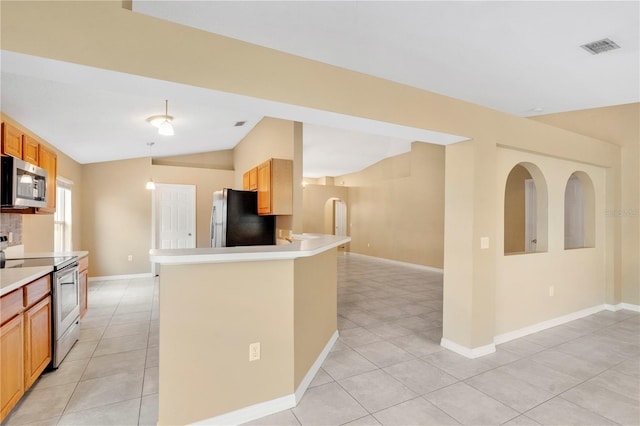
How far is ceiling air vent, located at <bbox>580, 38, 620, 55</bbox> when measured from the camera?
9.25 feet

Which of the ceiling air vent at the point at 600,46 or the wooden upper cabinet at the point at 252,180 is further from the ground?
the ceiling air vent at the point at 600,46

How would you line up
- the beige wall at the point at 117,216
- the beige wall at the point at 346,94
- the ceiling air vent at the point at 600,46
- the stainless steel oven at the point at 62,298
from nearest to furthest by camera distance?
the beige wall at the point at 346,94
the stainless steel oven at the point at 62,298
the ceiling air vent at the point at 600,46
the beige wall at the point at 117,216

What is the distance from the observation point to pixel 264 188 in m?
4.89

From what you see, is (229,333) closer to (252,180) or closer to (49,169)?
(49,169)

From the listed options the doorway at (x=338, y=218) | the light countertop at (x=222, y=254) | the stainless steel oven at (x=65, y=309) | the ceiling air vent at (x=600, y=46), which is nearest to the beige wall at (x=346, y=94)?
the ceiling air vent at (x=600, y=46)

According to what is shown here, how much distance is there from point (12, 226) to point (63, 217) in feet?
7.51

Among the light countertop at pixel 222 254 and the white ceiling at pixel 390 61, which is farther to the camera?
the white ceiling at pixel 390 61

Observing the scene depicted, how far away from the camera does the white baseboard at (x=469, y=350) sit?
3.04m

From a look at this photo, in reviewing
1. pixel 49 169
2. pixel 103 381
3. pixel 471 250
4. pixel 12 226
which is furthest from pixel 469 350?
pixel 49 169

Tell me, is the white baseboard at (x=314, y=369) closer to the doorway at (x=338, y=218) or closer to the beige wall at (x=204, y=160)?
the beige wall at (x=204, y=160)

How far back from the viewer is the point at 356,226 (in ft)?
35.6

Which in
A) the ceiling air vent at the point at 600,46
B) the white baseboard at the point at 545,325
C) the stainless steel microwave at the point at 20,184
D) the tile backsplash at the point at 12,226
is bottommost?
the white baseboard at the point at 545,325

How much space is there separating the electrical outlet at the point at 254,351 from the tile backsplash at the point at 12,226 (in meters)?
3.15

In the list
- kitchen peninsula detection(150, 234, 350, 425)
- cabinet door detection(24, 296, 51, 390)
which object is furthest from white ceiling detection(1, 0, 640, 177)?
cabinet door detection(24, 296, 51, 390)
